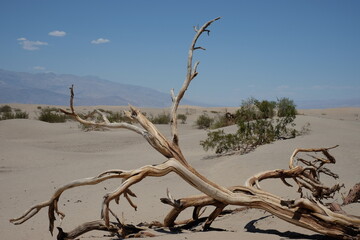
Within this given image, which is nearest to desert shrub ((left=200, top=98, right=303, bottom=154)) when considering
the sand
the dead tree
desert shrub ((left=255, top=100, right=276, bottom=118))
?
the sand

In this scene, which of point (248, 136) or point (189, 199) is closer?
point (189, 199)

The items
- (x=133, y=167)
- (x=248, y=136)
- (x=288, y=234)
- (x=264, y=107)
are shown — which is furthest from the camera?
(x=264, y=107)

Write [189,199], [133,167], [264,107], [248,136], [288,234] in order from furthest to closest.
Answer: [264,107], [248,136], [133,167], [189,199], [288,234]

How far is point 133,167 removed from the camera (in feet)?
32.7

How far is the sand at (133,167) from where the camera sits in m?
4.77

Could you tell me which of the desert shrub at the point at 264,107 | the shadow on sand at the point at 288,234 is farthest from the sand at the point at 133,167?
the desert shrub at the point at 264,107

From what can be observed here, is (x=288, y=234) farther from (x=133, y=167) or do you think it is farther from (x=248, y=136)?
(x=248, y=136)

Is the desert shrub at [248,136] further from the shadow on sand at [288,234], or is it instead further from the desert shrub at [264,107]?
the shadow on sand at [288,234]

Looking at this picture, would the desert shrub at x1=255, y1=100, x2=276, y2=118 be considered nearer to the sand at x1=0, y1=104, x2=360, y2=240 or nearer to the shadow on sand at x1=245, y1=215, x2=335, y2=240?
the sand at x1=0, y1=104, x2=360, y2=240

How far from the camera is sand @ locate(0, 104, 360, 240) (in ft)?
15.6

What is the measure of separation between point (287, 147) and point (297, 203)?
6461mm

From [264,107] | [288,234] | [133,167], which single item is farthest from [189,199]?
[264,107]

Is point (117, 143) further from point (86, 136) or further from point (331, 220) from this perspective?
point (331, 220)

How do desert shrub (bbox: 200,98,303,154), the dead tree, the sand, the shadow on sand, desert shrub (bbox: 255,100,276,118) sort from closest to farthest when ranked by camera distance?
1. the dead tree
2. the shadow on sand
3. the sand
4. desert shrub (bbox: 200,98,303,154)
5. desert shrub (bbox: 255,100,276,118)
